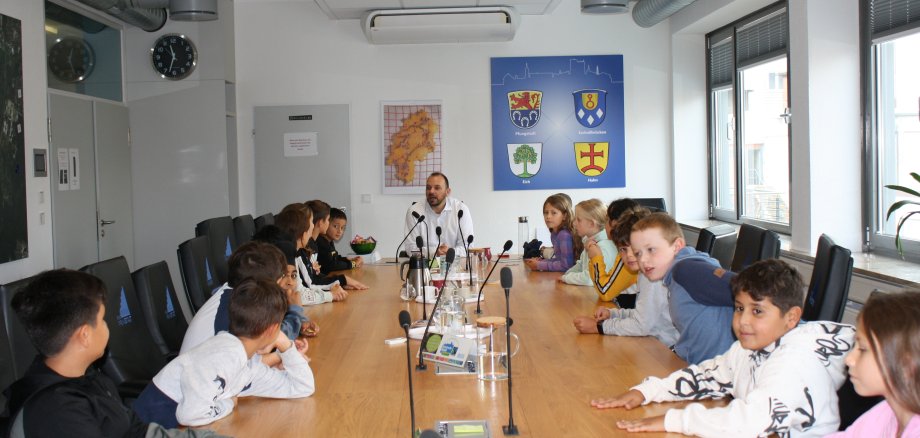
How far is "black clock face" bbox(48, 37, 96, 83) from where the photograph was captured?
621cm

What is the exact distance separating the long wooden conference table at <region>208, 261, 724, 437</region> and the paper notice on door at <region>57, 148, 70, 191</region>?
10.9 feet

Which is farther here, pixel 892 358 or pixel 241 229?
pixel 241 229

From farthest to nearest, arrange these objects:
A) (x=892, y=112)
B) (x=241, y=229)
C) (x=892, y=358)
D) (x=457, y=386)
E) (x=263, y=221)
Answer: (x=263, y=221) < (x=241, y=229) < (x=892, y=112) < (x=457, y=386) < (x=892, y=358)

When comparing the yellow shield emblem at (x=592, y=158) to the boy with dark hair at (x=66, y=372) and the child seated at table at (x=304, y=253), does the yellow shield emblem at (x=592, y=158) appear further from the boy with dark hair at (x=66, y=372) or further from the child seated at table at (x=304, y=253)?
the boy with dark hair at (x=66, y=372)

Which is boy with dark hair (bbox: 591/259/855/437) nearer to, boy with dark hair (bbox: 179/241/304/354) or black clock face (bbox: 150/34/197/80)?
boy with dark hair (bbox: 179/241/304/354)

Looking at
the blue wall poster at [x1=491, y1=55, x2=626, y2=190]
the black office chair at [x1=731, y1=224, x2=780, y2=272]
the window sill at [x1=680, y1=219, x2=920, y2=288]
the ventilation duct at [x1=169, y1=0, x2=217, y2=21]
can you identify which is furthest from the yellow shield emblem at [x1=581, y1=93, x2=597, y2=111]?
the black office chair at [x1=731, y1=224, x2=780, y2=272]

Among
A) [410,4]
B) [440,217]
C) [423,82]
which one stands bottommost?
[440,217]

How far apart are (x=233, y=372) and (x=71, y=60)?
5.11 metres

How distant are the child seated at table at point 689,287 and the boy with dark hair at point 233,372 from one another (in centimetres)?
125

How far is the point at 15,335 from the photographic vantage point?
2625mm

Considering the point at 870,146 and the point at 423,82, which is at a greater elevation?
the point at 423,82

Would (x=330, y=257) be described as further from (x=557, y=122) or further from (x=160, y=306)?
(x=557, y=122)

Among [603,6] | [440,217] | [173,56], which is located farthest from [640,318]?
[173,56]

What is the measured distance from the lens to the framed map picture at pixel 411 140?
7664 mm
